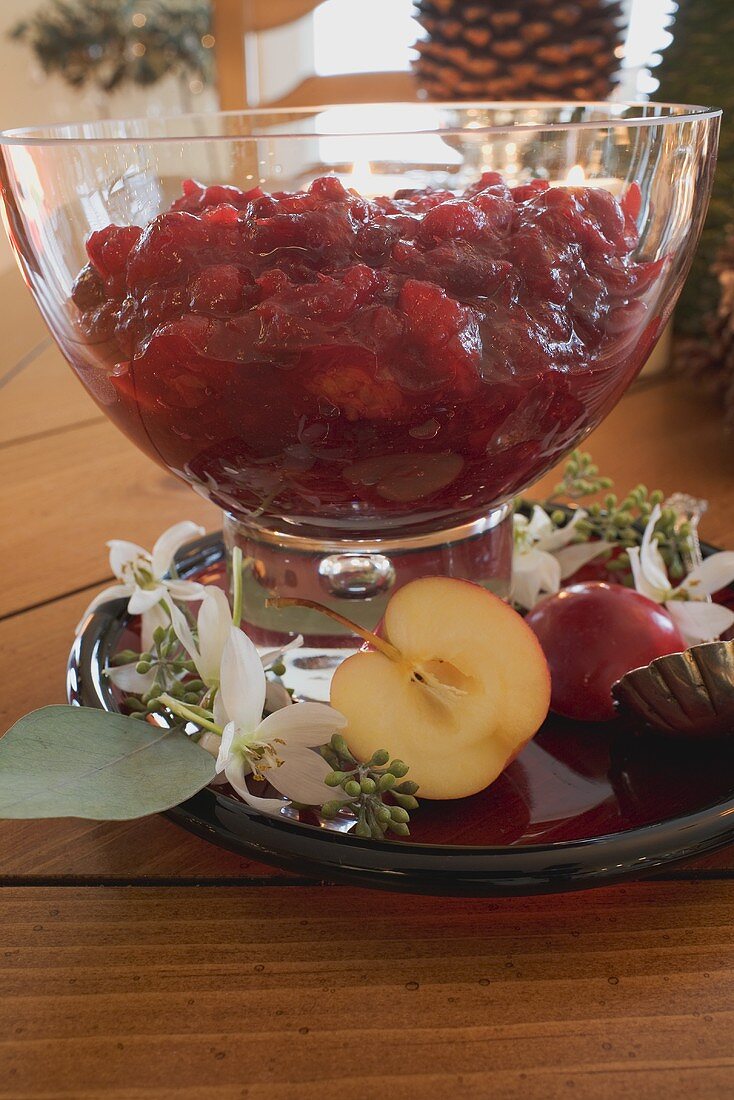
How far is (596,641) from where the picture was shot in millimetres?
530

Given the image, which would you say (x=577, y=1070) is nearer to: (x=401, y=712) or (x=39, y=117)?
(x=401, y=712)

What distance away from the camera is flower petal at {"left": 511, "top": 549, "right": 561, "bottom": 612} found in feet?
2.08

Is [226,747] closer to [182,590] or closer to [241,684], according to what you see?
[241,684]

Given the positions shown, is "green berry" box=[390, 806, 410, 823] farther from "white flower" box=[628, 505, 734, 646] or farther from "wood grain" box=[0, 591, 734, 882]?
"white flower" box=[628, 505, 734, 646]

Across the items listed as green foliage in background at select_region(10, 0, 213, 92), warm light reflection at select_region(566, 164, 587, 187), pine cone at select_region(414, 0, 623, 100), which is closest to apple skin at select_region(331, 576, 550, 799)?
warm light reflection at select_region(566, 164, 587, 187)

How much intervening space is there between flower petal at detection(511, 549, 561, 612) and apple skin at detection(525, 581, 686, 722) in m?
0.07

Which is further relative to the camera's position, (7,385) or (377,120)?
(7,385)

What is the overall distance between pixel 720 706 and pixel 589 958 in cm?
13

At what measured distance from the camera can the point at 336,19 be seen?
8.26ft

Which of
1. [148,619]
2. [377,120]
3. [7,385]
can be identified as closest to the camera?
[148,619]

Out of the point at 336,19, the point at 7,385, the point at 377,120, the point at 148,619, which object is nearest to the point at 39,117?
the point at 336,19

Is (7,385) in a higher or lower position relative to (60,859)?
lower

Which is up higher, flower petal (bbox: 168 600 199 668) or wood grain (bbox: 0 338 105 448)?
flower petal (bbox: 168 600 199 668)

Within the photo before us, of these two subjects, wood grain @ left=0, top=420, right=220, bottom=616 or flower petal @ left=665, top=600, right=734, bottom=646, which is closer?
flower petal @ left=665, top=600, right=734, bottom=646
